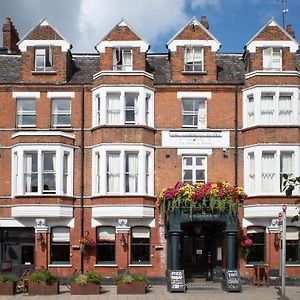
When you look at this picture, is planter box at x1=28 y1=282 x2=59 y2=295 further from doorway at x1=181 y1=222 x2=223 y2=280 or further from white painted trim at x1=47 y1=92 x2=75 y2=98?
white painted trim at x1=47 y1=92 x2=75 y2=98

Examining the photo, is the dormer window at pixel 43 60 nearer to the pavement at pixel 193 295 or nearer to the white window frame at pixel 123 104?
the white window frame at pixel 123 104

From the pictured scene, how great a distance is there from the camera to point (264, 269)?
78.3 ft

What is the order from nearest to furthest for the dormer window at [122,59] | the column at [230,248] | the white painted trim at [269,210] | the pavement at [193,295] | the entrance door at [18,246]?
1. the pavement at [193,295]
2. the column at [230,248]
3. the white painted trim at [269,210]
4. the entrance door at [18,246]
5. the dormer window at [122,59]

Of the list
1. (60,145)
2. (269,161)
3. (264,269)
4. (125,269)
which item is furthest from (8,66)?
(264,269)

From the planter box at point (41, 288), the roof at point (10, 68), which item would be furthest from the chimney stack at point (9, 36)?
the planter box at point (41, 288)

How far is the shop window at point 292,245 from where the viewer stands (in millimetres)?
24781

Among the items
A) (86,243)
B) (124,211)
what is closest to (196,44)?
(124,211)

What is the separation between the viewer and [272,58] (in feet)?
84.6

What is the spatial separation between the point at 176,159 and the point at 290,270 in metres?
7.55

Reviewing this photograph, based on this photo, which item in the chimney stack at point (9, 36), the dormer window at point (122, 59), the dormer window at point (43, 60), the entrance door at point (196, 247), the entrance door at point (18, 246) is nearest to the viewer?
the entrance door at point (18, 246)

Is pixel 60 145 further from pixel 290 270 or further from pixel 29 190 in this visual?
pixel 290 270

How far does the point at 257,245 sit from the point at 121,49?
11.7 m

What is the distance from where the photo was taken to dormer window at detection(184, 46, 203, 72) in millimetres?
26172

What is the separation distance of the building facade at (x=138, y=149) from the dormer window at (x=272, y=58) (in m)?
0.05
